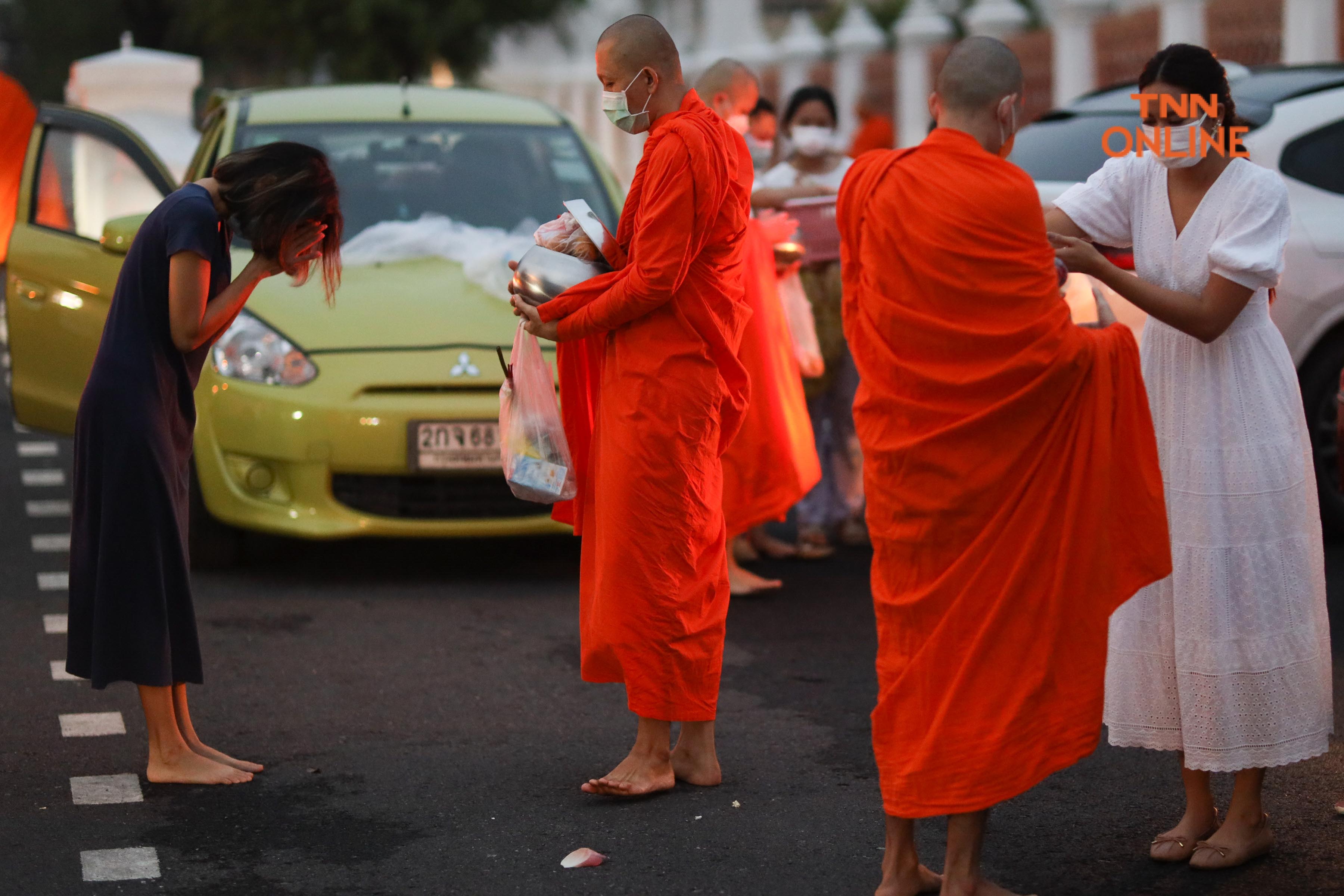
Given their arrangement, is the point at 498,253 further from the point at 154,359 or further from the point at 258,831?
the point at 258,831

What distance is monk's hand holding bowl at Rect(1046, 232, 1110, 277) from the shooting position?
149 inches

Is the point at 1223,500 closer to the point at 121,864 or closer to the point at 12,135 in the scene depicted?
the point at 121,864

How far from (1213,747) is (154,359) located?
2586 millimetres

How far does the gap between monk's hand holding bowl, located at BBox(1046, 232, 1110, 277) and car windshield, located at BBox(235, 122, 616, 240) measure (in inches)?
156

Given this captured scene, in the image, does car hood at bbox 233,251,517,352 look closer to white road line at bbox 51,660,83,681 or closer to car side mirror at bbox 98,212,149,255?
car side mirror at bbox 98,212,149,255

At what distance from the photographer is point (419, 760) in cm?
493

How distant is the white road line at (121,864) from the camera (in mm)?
4062

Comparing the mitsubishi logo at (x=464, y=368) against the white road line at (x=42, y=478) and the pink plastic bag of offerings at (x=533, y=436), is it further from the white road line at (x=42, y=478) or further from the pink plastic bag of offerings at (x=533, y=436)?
the white road line at (x=42, y=478)

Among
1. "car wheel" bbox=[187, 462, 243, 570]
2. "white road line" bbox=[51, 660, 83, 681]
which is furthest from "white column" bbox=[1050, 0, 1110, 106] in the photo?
"white road line" bbox=[51, 660, 83, 681]

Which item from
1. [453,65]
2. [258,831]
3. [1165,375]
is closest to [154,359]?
[258,831]

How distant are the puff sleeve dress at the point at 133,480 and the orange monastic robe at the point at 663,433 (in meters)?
0.95

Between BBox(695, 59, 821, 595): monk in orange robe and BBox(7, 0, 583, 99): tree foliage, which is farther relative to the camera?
BBox(7, 0, 583, 99): tree foliage

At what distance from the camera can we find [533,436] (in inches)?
185

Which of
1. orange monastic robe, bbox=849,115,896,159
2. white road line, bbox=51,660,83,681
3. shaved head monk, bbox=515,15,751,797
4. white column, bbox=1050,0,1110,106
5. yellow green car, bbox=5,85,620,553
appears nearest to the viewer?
shaved head monk, bbox=515,15,751,797
